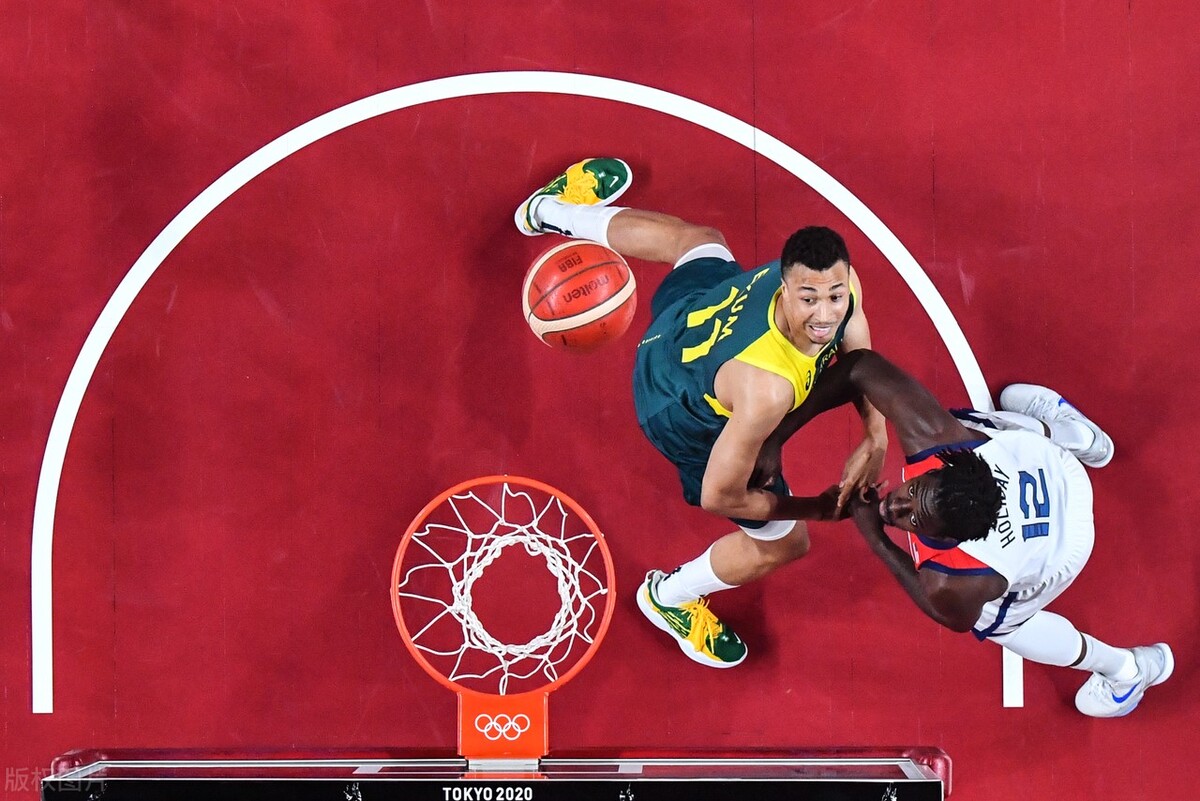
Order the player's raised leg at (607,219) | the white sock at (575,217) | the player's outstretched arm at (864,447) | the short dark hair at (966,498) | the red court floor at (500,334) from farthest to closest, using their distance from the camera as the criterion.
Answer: the red court floor at (500,334) → the white sock at (575,217) → the player's raised leg at (607,219) → the player's outstretched arm at (864,447) → the short dark hair at (966,498)

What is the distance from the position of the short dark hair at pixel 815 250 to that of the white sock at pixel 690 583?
66.5 inches

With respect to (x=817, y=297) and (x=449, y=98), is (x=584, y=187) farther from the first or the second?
(x=817, y=297)

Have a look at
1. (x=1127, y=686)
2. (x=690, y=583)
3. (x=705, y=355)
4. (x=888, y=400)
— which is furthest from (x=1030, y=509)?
(x=1127, y=686)

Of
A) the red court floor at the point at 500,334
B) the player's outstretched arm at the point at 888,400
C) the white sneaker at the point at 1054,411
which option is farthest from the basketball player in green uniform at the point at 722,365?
the white sneaker at the point at 1054,411

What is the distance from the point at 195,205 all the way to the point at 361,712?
2684mm

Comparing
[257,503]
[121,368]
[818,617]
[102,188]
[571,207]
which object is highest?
[102,188]

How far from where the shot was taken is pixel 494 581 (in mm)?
4773

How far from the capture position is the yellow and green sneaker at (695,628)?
459 centimetres

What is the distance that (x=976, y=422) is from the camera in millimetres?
3900

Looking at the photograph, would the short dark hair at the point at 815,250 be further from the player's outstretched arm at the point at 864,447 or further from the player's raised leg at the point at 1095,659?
the player's raised leg at the point at 1095,659

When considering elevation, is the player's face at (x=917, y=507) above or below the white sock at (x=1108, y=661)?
above

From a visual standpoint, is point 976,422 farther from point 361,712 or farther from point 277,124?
point 277,124

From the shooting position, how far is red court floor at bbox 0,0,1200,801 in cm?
478

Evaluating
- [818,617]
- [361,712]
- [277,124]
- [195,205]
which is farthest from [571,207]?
[361,712]
